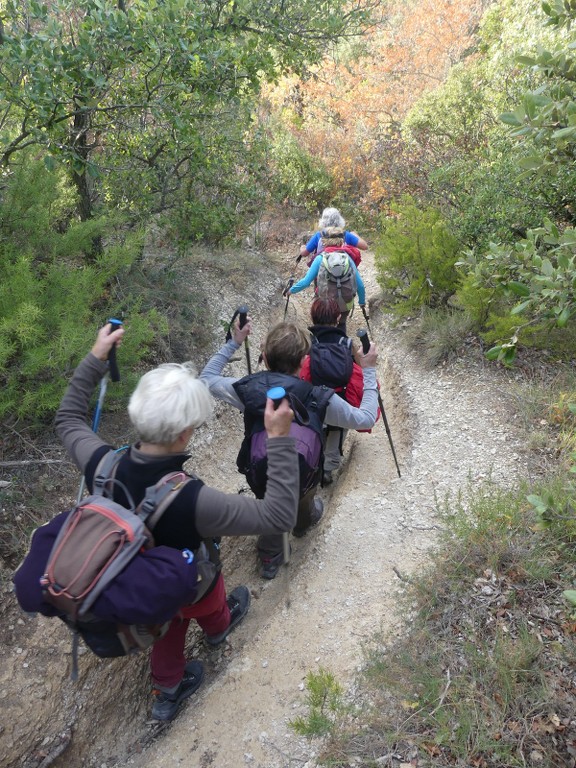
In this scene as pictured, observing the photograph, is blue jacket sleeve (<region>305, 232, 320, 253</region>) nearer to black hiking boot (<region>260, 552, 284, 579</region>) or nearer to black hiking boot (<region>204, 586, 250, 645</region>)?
black hiking boot (<region>260, 552, 284, 579</region>)

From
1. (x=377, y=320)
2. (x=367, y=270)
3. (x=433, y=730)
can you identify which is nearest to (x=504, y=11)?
(x=367, y=270)

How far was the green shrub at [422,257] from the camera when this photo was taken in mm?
7191

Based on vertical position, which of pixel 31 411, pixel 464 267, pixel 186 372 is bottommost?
pixel 31 411

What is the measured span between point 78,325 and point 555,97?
3993 mm

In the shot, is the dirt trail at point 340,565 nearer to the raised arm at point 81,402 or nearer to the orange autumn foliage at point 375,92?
the raised arm at point 81,402

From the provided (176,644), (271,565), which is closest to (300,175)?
(271,565)

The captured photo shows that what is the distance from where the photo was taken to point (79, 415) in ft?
9.27

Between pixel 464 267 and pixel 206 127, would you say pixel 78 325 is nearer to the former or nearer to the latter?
pixel 206 127

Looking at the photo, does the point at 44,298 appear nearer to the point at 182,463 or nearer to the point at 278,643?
the point at 182,463

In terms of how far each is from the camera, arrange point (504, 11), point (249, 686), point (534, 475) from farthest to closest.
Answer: point (504, 11) < point (534, 475) < point (249, 686)

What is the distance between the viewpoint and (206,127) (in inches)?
276

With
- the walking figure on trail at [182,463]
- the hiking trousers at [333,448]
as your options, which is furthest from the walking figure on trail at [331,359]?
the walking figure on trail at [182,463]

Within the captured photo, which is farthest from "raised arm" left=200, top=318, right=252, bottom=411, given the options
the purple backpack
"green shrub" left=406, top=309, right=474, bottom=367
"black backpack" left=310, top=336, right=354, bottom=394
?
"green shrub" left=406, top=309, right=474, bottom=367

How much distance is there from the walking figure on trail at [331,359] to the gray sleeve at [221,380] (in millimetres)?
892
